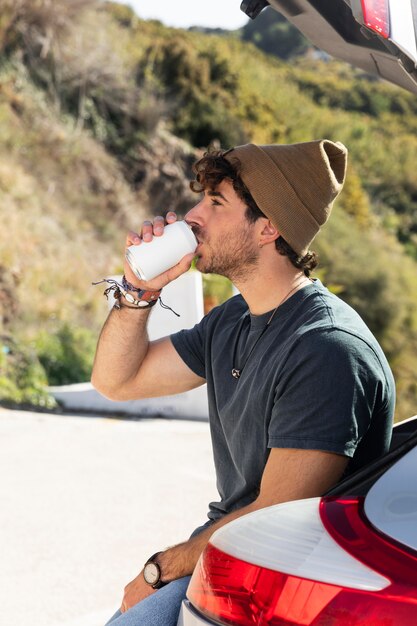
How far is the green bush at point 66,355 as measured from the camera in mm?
10523

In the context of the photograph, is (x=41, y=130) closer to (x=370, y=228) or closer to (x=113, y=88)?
(x=113, y=88)

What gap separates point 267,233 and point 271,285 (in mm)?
145

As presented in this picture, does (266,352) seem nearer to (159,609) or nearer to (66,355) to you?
(159,609)

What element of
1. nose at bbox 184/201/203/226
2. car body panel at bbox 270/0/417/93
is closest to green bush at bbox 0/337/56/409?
nose at bbox 184/201/203/226

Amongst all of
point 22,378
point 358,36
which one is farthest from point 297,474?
point 22,378

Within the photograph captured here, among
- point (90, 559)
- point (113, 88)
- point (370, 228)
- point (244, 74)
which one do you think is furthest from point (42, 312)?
point (244, 74)

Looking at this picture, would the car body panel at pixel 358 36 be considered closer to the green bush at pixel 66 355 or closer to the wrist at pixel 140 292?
the wrist at pixel 140 292

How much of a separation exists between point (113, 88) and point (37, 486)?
1700cm

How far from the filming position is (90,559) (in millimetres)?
4961

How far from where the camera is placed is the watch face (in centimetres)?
246

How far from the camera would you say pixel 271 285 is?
8.63 feet

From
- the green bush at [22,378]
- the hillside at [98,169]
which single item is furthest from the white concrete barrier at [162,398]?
the hillside at [98,169]

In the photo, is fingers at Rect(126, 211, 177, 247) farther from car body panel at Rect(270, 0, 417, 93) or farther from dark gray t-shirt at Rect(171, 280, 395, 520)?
car body panel at Rect(270, 0, 417, 93)

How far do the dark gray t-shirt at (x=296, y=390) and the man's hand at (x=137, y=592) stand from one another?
0.94 ft
